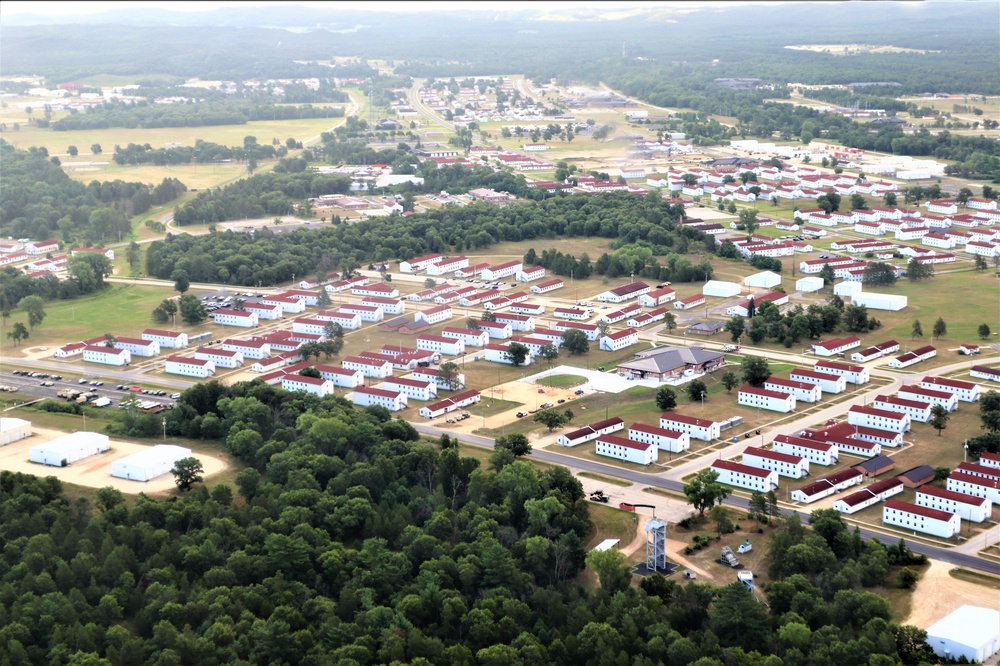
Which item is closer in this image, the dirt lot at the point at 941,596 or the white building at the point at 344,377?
the dirt lot at the point at 941,596

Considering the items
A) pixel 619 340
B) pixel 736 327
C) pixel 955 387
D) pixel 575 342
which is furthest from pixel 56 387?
pixel 955 387

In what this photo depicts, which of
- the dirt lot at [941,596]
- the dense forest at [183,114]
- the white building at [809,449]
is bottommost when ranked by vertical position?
the dirt lot at [941,596]

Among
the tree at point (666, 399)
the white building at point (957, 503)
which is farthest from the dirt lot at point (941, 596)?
the tree at point (666, 399)

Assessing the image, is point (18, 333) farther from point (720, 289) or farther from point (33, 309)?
point (720, 289)

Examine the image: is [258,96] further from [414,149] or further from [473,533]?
[473,533]

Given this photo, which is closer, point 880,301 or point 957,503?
point 957,503

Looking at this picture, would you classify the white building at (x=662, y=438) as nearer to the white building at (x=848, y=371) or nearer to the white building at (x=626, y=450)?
the white building at (x=626, y=450)

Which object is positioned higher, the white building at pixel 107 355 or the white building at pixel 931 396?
the white building at pixel 931 396

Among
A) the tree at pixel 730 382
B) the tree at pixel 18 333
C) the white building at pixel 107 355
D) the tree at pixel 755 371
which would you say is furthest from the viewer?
the tree at pixel 18 333
